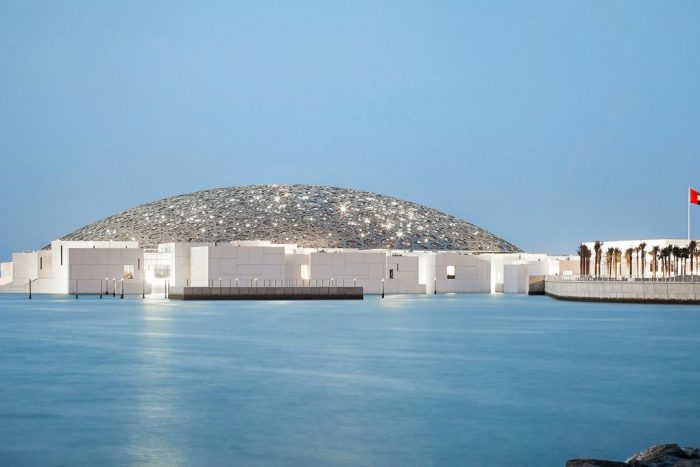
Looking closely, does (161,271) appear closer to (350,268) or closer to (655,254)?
(350,268)

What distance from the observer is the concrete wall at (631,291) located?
242 ft

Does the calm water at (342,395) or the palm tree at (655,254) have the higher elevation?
the palm tree at (655,254)

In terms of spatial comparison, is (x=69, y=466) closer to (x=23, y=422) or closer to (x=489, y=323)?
(x=23, y=422)

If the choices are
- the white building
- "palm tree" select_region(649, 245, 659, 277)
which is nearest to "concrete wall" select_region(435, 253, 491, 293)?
the white building

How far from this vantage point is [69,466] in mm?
15484

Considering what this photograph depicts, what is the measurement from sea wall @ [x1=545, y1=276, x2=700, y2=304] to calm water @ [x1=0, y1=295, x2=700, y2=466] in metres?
27.6

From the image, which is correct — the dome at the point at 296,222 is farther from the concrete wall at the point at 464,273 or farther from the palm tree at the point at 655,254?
the palm tree at the point at 655,254

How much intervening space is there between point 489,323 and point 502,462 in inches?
1478

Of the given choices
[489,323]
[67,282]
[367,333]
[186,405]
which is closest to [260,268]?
[67,282]

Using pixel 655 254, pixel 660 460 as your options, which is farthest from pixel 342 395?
pixel 655 254

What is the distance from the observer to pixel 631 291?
257 feet

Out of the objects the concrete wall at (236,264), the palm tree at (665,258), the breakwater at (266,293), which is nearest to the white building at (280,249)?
the concrete wall at (236,264)

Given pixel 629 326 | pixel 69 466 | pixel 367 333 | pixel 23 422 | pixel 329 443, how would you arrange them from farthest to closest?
1. pixel 629 326
2. pixel 367 333
3. pixel 23 422
4. pixel 329 443
5. pixel 69 466

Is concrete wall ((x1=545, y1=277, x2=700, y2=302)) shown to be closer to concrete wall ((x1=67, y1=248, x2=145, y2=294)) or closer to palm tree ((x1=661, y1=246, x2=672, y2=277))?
palm tree ((x1=661, y1=246, x2=672, y2=277))
